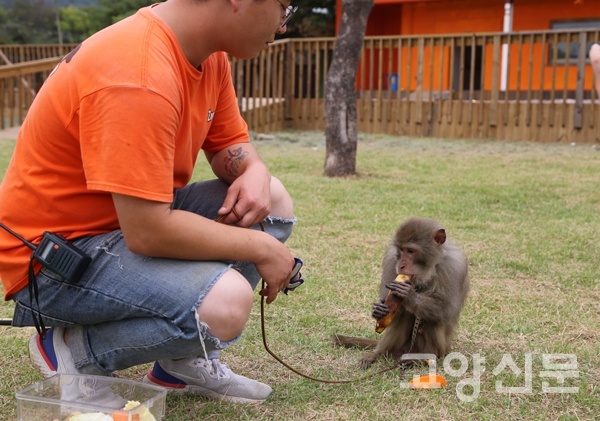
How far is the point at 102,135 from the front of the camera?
6.14 ft

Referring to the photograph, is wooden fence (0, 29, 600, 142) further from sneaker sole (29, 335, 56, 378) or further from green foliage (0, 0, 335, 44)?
green foliage (0, 0, 335, 44)

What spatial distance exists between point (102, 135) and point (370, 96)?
11259mm

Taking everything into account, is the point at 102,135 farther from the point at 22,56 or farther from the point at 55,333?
the point at 22,56

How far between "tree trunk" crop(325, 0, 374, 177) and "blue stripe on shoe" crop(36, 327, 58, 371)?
5549mm

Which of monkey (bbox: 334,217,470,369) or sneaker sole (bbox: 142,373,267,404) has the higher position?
monkey (bbox: 334,217,470,369)

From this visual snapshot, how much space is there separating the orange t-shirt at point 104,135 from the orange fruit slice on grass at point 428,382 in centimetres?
103

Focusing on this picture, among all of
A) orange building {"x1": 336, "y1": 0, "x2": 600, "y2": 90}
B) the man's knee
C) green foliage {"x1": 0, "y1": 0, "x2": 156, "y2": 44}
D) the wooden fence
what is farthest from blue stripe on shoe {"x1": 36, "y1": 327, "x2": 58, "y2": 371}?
green foliage {"x1": 0, "y1": 0, "x2": 156, "y2": 44}

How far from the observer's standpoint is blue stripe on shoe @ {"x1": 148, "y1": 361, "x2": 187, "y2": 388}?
251 centimetres

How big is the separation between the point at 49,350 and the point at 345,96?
5790 mm

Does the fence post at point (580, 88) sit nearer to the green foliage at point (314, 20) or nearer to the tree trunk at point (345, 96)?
the tree trunk at point (345, 96)

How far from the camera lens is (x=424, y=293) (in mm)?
2764

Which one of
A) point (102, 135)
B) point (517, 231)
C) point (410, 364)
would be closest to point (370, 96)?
point (517, 231)

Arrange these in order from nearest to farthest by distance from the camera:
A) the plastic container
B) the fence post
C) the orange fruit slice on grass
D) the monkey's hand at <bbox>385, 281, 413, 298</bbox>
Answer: the plastic container
the orange fruit slice on grass
the monkey's hand at <bbox>385, 281, 413, 298</bbox>
the fence post

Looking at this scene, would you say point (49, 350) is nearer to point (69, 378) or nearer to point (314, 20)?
point (69, 378)
